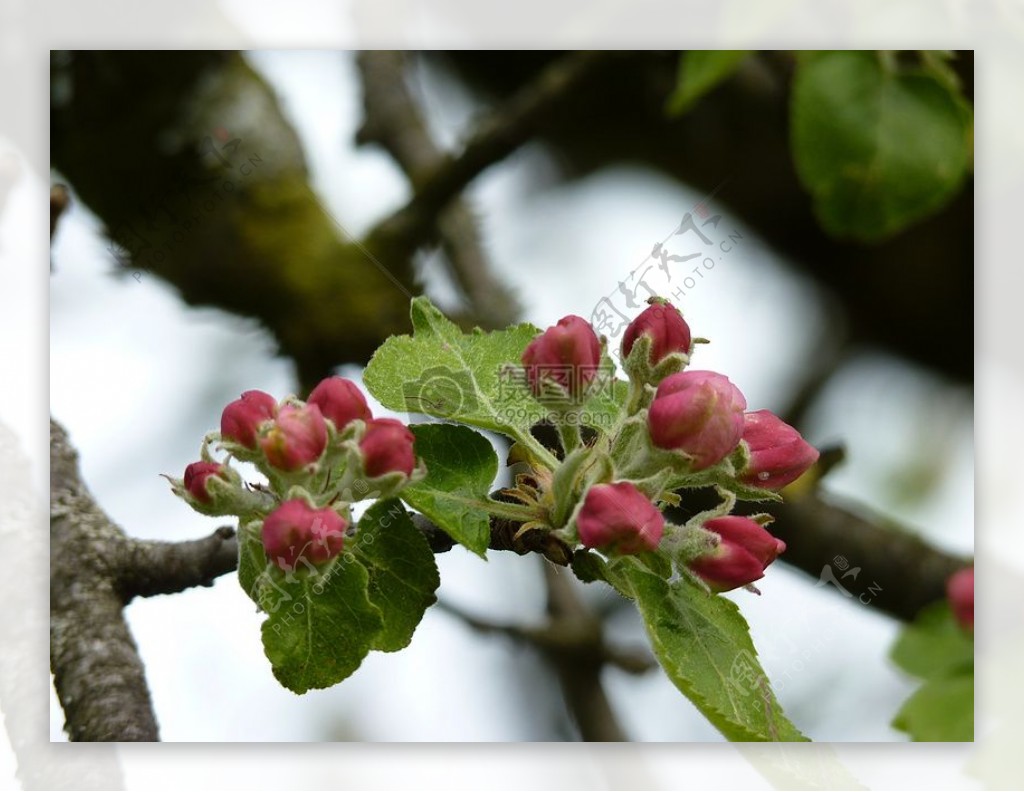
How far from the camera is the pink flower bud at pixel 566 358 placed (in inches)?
36.3

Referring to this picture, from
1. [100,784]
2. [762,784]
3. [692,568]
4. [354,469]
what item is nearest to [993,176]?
[762,784]

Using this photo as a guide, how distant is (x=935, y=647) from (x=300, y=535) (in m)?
0.79

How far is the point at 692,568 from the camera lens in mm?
908

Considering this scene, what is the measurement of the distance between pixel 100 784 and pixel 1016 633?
2.78 ft

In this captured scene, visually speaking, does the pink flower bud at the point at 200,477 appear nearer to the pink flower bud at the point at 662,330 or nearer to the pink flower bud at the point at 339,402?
the pink flower bud at the point at 339,402

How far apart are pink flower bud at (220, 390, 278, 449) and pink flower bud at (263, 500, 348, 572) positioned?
0.25 ft

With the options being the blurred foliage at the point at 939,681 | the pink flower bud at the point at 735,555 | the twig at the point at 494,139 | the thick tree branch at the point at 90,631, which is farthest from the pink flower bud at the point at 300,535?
the twig at the point at 494,139

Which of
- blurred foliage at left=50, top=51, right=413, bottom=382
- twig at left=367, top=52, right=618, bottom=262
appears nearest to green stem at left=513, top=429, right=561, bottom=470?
twig at left=367, top=52, right=618, bottom=262

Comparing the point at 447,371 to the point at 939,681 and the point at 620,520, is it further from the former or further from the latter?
the point at 939,681

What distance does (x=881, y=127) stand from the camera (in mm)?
1183

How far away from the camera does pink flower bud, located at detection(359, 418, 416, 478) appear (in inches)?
34.1

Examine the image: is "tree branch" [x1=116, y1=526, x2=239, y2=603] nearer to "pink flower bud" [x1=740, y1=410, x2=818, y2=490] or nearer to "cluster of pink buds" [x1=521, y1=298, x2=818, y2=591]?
"cluster of pink buds" [x1=521, y1=298, x2=818, y2=591]

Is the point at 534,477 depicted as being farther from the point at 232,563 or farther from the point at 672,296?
the point at 672,296

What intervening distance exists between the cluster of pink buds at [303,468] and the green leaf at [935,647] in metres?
0.65
